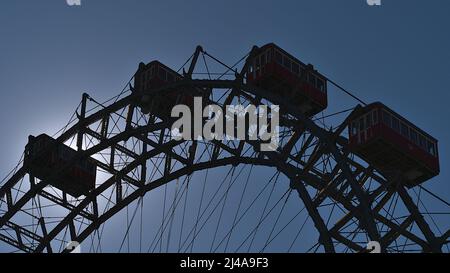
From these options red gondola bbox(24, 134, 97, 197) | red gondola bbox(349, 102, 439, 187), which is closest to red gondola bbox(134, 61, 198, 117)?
red gondola bbox(24, 134, 97, 197)

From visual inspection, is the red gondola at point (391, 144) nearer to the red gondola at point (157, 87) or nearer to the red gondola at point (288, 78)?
the red gondola at point (288, 78)

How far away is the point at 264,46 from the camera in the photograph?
A: 59812 millimetres

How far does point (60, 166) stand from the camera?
63906mm

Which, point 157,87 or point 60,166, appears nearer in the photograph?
point 157,87

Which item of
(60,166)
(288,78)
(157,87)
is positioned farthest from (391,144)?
(60,166)

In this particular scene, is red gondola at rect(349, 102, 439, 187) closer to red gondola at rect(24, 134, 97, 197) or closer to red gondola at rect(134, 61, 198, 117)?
red gondola at rect(134, 61, 198, 117)

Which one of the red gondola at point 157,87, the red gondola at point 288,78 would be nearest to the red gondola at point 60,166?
the red gondola at point 157,87

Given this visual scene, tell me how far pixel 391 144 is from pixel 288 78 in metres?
6.57

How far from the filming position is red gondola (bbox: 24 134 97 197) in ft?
210

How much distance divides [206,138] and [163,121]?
131 inches

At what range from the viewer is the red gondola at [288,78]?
58.5m

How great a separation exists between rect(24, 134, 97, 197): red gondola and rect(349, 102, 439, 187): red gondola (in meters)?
15.8

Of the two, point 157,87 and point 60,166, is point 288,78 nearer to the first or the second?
point 157,87
